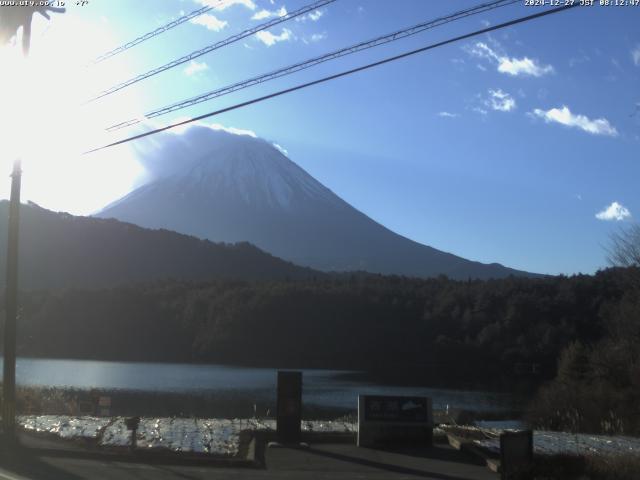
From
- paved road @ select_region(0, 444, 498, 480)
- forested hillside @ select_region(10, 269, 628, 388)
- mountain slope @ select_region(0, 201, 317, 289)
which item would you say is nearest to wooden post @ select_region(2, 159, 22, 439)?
paved road @ select_region(0, 444, 498, 480)

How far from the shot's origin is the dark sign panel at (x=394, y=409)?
1407 cm

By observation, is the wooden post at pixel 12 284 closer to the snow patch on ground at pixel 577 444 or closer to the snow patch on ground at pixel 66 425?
the snow patch on ground at pixel 66 425

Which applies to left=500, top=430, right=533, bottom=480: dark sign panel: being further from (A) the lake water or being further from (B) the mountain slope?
(B) the mountain slope

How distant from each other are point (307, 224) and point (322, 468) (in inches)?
6050

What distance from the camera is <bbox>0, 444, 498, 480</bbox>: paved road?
36.3ft

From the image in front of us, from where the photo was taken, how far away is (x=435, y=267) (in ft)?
525

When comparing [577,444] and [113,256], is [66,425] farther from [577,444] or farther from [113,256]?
[113,256]

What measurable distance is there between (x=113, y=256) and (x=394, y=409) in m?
95.9

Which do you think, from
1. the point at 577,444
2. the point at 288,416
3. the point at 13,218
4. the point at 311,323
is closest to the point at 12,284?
the point at 13,218

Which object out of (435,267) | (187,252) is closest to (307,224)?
(435,267)

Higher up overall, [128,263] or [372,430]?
[128,263]

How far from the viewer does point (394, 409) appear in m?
14.1

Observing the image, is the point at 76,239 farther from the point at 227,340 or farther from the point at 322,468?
the point at 322,468

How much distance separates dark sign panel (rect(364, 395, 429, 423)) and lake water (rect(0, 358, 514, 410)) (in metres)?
17.6
